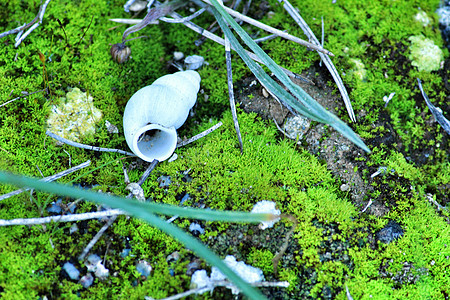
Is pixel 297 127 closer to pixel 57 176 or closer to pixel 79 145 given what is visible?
pixel 79 145

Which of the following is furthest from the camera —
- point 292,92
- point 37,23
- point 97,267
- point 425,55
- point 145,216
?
point 425,55

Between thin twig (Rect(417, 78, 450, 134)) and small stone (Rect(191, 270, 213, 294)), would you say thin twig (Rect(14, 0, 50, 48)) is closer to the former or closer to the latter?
small stone (Rect(191, 270, 213, 294))

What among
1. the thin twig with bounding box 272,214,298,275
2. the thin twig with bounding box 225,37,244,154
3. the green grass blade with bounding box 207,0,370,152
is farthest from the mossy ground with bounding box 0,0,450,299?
the green grass blade with bounding box 207,0,370,152

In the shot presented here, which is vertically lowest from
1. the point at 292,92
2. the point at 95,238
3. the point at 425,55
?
the point at 95,238

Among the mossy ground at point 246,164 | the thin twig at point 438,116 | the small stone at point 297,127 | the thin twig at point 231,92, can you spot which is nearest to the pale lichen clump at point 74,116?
the mossy ground at point 246,164

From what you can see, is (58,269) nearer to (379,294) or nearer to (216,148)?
(216,148)

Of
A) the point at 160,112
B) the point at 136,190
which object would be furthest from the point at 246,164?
the point at 136,190

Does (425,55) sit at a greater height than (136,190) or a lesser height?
greater

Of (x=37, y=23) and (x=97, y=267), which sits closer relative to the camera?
(x=97, y=267)
